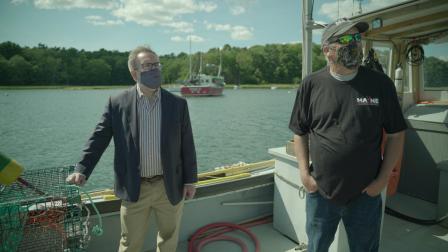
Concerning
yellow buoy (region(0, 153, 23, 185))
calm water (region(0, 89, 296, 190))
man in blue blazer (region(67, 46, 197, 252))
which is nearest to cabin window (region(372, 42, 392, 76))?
man in blue blazer (region(67, 46, 197, 252))

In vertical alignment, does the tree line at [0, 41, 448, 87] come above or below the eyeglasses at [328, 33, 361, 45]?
above

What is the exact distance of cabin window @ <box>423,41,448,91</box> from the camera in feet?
12.4

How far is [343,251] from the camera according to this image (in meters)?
2.39

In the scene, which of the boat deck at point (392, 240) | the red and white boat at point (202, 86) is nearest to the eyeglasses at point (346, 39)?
the boat deck at point (392, 240)

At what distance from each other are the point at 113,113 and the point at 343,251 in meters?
1.92

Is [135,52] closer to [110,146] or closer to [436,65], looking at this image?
[436,65]

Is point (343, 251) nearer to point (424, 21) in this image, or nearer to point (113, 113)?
point (113, 113)

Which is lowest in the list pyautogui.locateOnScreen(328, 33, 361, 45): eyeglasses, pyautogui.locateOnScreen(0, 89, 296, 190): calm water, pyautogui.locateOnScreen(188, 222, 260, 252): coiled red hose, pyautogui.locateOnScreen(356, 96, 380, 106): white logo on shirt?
pyautogui.locateOnScreen(0, 89, 296, 190): calm water

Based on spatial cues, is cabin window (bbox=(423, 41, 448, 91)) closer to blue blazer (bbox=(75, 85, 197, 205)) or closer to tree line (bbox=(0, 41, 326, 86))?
blue blazer (bbox=(75, 85, 197, 205))

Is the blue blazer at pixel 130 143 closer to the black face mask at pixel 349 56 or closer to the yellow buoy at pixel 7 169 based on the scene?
the yellow buoy at pixel 7 169

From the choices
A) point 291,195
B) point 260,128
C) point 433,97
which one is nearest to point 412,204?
point 433,97

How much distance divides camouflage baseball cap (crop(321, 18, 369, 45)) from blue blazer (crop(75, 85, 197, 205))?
0.92 m

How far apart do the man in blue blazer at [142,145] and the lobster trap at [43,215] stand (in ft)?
0.70


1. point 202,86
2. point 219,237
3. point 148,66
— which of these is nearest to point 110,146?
point 219,237
